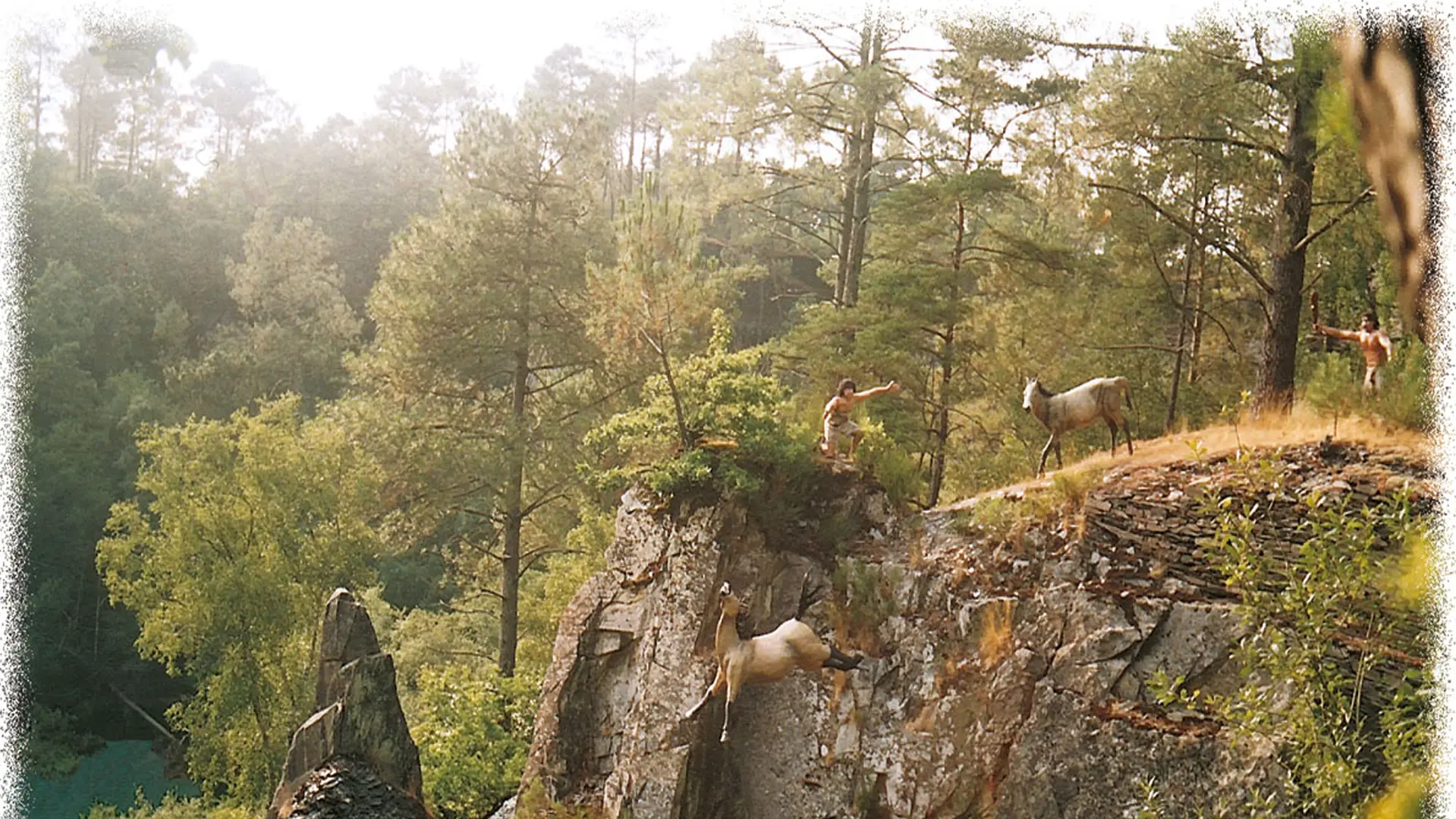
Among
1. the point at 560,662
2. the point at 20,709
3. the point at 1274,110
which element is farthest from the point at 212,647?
the point at 1274,110

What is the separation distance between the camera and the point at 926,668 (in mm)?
8672

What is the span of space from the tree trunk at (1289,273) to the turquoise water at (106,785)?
2107 cm

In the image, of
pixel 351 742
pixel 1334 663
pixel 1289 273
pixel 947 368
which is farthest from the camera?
pixel 947 368

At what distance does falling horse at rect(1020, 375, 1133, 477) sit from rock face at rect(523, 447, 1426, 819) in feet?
2.57

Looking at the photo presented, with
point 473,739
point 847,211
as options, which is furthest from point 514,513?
point 847,211

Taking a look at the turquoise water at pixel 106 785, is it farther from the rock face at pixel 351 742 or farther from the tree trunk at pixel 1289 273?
the tree trunk at pixel 1289 273

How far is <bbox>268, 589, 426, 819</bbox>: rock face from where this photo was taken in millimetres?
7668

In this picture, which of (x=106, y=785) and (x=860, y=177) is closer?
(x=860, y=177)

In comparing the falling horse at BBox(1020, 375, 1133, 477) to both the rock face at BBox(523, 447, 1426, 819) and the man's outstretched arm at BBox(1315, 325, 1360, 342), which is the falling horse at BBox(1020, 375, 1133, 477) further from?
the man's outstretched arm at BBox(1315, 325, 1360, 342)

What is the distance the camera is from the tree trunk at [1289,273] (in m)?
10.2

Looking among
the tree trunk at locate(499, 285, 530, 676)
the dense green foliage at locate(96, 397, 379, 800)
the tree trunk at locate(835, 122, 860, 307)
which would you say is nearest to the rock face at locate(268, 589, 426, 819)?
the tree trunk at locate(499, 285, 530, 676)

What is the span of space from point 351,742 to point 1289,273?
30.2 feet

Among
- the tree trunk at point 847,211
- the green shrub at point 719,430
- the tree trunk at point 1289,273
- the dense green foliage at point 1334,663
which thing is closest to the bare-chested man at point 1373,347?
the tree trunk at point 1289,273

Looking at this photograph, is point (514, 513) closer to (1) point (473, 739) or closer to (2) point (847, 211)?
(1) point (473, 739)
